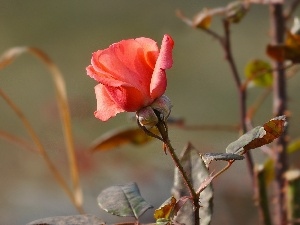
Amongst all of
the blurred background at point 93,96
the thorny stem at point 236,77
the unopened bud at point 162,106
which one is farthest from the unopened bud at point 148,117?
the blurred background at point 93,96

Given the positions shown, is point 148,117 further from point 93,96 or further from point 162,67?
point 93,96

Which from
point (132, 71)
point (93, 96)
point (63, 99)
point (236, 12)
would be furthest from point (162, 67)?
point (93, 96)

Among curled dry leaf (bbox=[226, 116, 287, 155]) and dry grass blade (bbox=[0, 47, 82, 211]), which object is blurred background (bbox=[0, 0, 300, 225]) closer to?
dry grass blade (bbox=[0, 47, 82, 211])

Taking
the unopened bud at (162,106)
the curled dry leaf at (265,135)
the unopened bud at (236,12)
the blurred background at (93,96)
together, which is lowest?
the curled dry leaf at (265,135)

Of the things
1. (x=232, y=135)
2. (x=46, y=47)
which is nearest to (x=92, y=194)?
(x=232, y=135)

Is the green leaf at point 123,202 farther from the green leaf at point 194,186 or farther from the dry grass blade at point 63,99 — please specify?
the dry grass blade at point 63,99

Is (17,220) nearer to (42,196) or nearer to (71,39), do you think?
(42,196)
